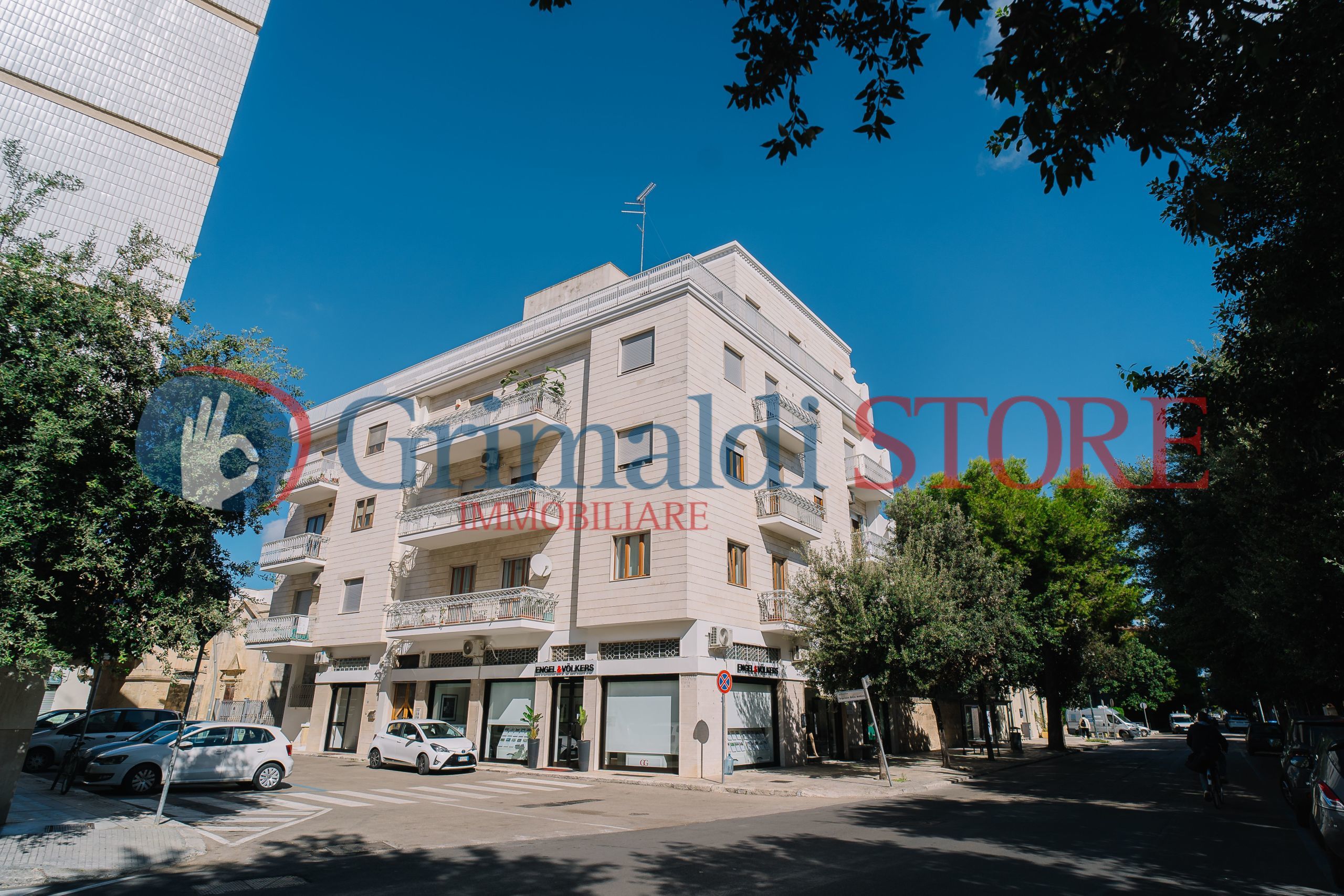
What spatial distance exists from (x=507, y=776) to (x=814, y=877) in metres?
13.6

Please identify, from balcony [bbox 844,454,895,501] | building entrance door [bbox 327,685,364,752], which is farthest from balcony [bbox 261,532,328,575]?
balcony [bbox 844,454,895,501]

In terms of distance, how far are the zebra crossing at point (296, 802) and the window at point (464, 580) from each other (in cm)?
789

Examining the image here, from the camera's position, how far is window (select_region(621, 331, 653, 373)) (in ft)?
74.4

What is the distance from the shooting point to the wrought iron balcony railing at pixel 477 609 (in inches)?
843

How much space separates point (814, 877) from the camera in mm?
7387

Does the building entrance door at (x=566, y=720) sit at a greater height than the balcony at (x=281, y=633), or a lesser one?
lesser

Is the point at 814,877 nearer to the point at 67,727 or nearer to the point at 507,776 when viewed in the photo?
the point at 507,776

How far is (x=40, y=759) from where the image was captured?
17.5 meters

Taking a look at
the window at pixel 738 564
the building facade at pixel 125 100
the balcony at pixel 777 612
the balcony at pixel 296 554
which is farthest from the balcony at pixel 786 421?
the building facade at pixel 125 100

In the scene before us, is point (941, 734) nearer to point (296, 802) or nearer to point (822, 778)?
point (822, 778)

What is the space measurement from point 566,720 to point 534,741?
107cm

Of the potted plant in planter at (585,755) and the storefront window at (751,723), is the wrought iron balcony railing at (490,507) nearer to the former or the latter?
the potted plant in planter at (585,755)

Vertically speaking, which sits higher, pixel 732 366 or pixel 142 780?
pixel 732 366

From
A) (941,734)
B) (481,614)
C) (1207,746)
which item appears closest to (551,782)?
(481,614)
